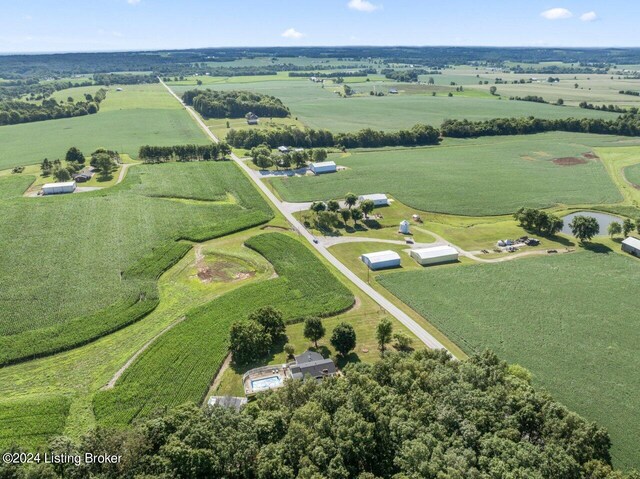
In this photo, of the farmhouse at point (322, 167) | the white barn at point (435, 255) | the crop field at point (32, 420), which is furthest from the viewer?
the farmhouse at point (322, 167)

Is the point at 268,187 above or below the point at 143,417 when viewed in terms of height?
above

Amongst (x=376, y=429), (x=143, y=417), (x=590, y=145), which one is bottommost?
(x=143, y=417)

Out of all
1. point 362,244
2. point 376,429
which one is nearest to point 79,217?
point 362,244

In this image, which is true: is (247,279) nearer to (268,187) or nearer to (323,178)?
(268,187)

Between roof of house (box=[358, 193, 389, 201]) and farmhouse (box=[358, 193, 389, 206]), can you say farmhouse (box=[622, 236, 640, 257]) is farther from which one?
roof of house (box=[358, 193, 389, 201])

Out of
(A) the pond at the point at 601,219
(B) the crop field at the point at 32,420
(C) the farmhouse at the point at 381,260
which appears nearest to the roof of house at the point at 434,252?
(C) the farmhouse at the point at 381,260

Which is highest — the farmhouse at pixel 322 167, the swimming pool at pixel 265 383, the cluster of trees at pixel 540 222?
the farmhouse at pixel 322 167

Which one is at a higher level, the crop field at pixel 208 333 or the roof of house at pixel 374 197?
the roof of house at pixel 374 197

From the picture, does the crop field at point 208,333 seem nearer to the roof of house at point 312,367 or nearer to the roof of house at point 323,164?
the roof of house at point 312,367
